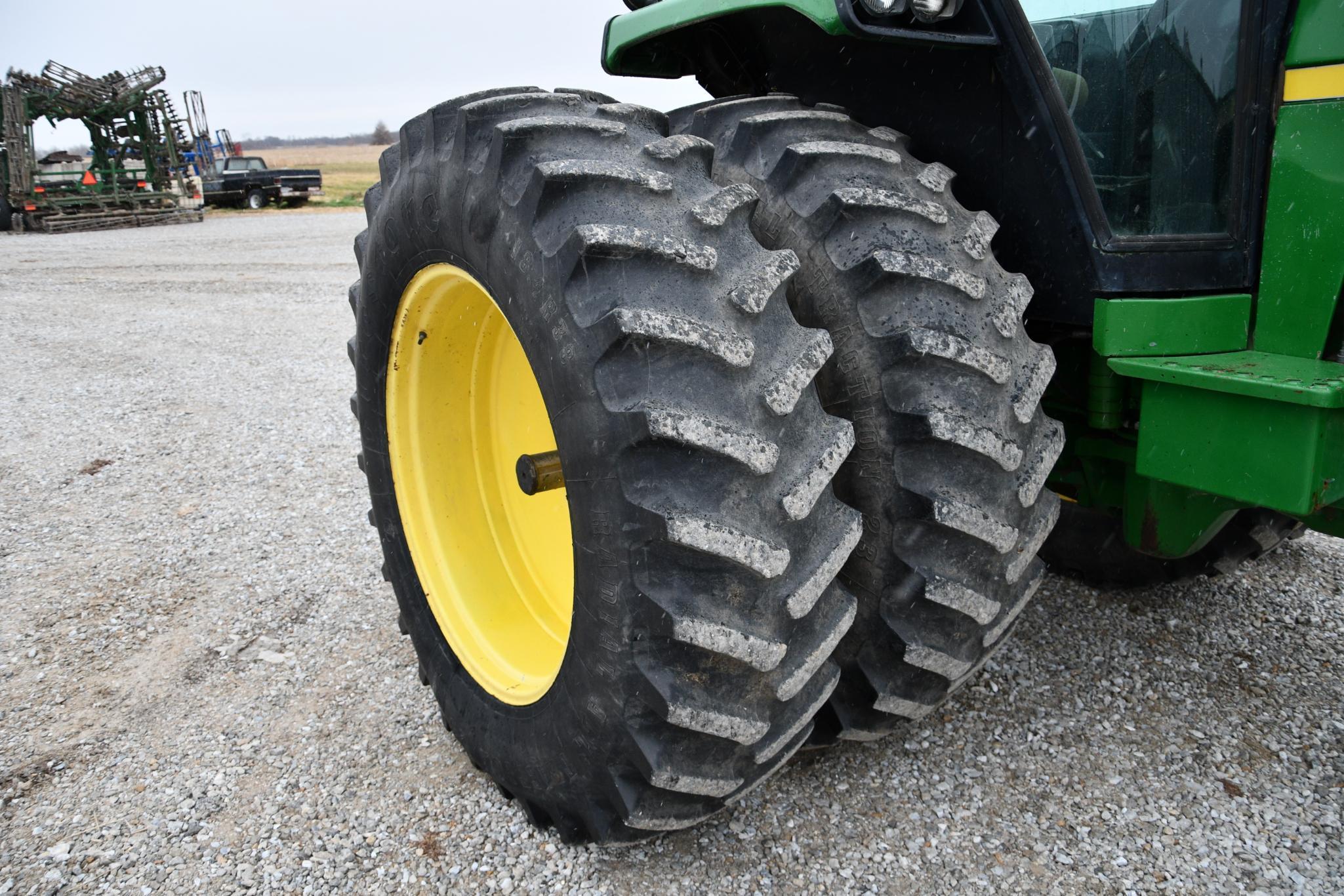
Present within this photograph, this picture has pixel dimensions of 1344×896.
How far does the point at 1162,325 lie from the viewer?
172 centimetres

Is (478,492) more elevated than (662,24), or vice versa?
(662,24)

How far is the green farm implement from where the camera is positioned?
17.9 m

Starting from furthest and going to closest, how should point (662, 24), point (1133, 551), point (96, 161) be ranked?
point (96, 161) < point (1133, 551) < point (662, 24)

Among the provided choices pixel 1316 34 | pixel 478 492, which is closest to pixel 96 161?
pixel 478 492

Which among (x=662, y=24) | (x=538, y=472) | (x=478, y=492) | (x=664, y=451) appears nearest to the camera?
(x=664, y=451)

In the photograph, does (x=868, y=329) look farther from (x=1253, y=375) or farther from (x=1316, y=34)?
(x=1316, y=34)

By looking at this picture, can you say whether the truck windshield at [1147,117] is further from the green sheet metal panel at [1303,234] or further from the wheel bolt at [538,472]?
the wheel bolt at [538,472]

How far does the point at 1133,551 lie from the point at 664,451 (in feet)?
6.45

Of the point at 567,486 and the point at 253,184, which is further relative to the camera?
the point at 253,184

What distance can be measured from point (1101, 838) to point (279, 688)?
2.07 metres

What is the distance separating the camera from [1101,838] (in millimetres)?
1983

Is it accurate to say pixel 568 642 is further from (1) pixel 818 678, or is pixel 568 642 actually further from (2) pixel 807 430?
(2) pixel 807 430

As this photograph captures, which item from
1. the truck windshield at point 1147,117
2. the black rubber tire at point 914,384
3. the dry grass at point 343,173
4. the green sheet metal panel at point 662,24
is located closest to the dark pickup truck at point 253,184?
the dry grass at point 343,173

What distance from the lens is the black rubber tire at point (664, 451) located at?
4.92 feet
